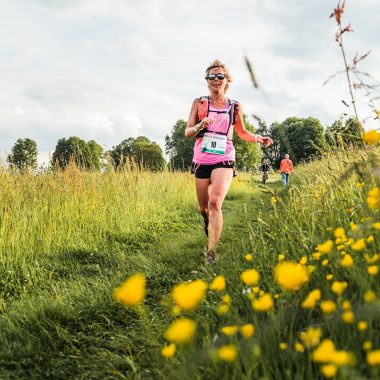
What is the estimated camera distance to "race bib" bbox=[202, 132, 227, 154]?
440cm

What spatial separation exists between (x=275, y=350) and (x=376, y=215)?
3.62ft

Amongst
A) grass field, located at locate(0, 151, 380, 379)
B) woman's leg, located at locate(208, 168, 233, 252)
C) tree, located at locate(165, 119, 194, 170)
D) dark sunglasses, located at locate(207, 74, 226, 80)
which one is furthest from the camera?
tree, located at locate(165, 119, 194, 170)

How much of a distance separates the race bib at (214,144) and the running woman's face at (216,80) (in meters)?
0.59

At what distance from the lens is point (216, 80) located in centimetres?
455

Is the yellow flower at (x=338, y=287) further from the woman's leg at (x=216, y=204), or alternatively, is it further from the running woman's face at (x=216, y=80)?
the running woman's face at (x=216, y=80)

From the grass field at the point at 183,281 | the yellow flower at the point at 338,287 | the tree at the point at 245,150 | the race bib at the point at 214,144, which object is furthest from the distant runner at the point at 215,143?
the tree at the point at 245,150

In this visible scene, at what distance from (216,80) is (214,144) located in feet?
2.47

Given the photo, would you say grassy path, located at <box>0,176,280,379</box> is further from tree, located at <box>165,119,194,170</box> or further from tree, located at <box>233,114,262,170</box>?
tree, located at <box>165,119,194,170</box>

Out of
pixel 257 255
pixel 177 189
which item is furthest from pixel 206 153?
pixel 177 189

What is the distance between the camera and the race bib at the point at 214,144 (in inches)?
173

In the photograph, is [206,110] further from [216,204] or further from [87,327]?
[87,327]

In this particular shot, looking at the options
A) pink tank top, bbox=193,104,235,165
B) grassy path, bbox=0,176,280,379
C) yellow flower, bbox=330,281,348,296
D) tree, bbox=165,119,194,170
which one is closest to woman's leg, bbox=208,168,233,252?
pink tank top, bbox=193,104,235,165

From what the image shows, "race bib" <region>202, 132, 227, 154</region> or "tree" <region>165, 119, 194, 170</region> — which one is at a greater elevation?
"tree" <region>165, 119, 194, 170</region>

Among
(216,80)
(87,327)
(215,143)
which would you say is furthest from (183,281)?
(216,80)
